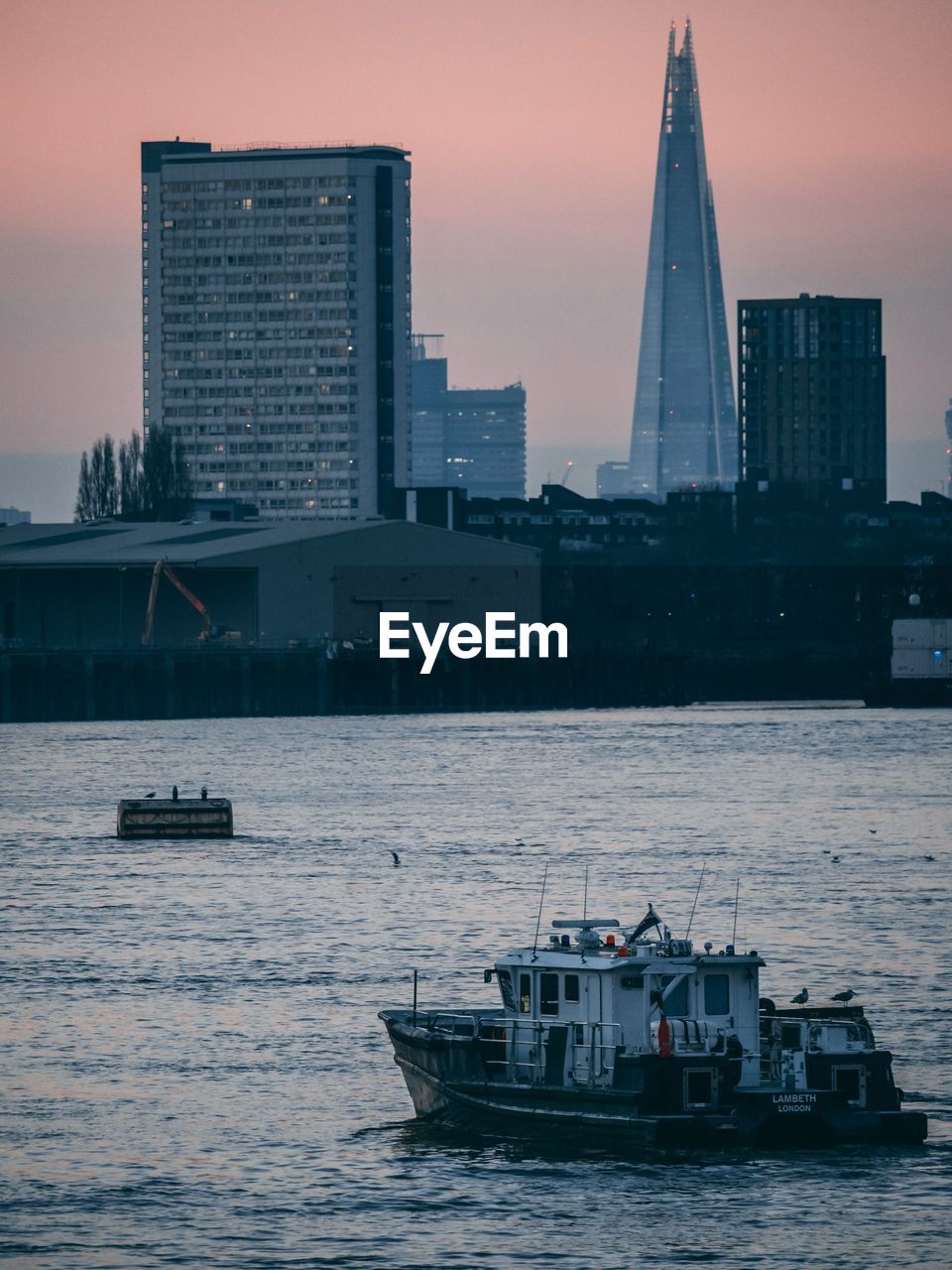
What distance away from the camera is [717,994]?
33.8 m

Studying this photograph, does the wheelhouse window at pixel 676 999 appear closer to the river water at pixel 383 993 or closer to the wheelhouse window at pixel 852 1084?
the river water at pixel 383 993

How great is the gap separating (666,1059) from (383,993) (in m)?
16.7

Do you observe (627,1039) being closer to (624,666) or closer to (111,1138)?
(111,1138)

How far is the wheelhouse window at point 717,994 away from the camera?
33750 millimetres

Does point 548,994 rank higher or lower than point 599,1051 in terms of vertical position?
higher

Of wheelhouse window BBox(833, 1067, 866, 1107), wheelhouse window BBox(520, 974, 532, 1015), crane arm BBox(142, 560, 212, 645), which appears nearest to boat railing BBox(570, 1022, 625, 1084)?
wheelhouse window BBox(520, 974, 532, 1015)

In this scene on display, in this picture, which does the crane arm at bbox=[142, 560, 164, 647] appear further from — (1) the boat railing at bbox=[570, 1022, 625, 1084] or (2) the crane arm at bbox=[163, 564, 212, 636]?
(1) the boat railing at bbox=[570, 1022, 625, 1084]

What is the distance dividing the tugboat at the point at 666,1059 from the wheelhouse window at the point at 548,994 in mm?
14

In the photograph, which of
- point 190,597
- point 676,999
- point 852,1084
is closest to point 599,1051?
point 676,999

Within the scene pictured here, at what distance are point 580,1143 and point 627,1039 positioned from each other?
158cm

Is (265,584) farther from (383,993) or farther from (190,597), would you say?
(383,993)

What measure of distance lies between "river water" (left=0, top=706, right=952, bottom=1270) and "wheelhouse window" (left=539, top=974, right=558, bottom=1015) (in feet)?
6.31

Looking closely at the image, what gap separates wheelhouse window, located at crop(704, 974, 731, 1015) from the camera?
33750 millimetres

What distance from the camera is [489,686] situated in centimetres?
18412
